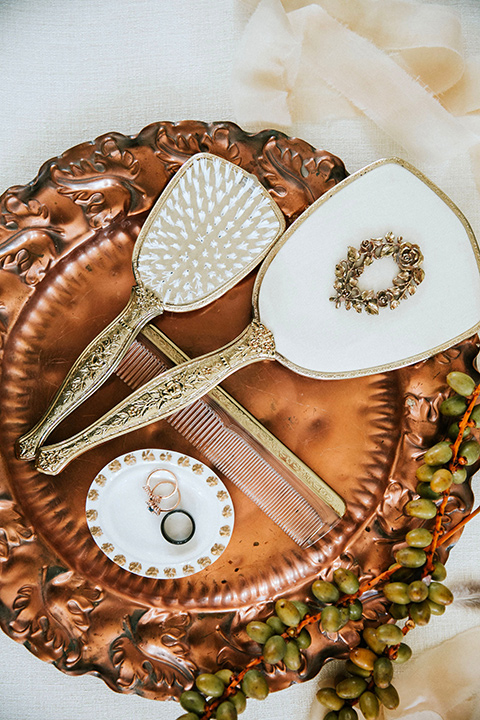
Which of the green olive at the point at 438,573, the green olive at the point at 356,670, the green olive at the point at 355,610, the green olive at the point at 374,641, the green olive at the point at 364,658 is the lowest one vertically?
the green olive at the point at 356,670

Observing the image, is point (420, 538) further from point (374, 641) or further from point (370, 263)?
point (370, 263)

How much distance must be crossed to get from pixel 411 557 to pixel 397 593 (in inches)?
2.6

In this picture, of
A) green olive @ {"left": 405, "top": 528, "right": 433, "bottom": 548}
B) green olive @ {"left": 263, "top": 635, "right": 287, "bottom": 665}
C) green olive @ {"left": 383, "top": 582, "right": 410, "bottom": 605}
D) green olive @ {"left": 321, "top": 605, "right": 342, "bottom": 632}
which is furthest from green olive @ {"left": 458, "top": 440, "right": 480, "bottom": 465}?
green olive @ {"left": 263, "top": 635, "right": 287, "bottom": 665}

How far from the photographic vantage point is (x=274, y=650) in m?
0.93

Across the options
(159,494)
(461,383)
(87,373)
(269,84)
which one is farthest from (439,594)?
→ (269,84)

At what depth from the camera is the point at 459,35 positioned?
1.17m

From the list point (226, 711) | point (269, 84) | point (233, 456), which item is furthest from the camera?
point (269, 84)

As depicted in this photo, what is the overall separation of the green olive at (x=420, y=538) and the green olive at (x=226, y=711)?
0.41m

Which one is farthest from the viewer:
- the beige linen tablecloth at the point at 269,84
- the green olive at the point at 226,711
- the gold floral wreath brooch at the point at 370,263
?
the beige linen tablecloth at the point at 269,84

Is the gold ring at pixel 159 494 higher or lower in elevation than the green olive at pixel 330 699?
higher

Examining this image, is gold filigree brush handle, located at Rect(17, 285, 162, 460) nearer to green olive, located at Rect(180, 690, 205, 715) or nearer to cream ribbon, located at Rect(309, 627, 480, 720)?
green olive, located at Rect(180, 690, 205, 715)

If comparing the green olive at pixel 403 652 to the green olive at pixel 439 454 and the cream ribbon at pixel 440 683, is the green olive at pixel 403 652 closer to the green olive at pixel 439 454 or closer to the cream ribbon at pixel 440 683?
the cream ribbon at pixel 440 683

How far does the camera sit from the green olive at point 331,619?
0.94m

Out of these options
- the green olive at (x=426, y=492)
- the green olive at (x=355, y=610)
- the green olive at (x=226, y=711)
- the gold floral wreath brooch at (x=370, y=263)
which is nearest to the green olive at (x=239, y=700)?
the green olive at (x=226, y=711)
